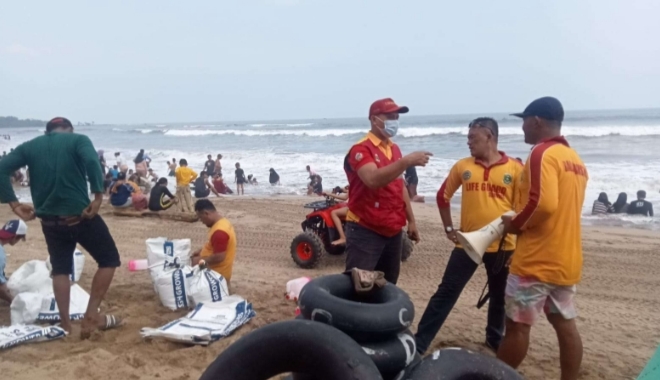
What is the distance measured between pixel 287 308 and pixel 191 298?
93cm

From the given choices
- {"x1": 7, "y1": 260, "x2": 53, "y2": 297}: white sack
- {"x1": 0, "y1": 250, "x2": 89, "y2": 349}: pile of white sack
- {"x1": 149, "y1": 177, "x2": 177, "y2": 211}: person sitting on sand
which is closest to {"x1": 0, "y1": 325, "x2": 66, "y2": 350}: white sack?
{"x1": 0, "y1": 250, "x2": 89, "y2": 349}: pile of white sack

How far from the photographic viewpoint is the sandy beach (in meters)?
4.12

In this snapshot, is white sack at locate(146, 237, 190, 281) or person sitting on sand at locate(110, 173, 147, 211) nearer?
white sack at locate(146, 237, 190, 281)

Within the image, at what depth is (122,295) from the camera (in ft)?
19.4

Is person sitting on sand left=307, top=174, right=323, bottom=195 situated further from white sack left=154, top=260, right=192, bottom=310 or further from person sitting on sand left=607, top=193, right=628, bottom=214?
white sack left=154, top=260, right=192, bottom=310

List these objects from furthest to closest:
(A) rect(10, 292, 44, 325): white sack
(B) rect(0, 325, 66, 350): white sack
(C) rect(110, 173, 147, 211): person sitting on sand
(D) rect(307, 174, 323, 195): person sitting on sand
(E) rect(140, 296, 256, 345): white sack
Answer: (D) rect(307, 174, 323, 195): person sitting on sand
(C) rect(110, 173, 147, 211): person sitting on sand
(A) rect(10, 292, 44, 325): white sack
(E) rect(140, 296, 256, 345): white sack
(B) rect(0, 325, 66, 350): white sack

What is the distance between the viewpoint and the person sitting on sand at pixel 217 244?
18.3ft

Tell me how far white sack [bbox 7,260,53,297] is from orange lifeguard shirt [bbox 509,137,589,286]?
4.44 m

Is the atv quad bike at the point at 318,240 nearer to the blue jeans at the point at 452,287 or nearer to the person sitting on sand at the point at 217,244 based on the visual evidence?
the person sitting on sand at the point at 217,244

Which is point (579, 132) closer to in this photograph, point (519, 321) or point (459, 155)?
point (459, 155)

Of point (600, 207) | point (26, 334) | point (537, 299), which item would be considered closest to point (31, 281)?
point (26, 334)

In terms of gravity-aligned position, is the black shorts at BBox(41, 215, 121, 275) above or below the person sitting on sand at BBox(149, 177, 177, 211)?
above

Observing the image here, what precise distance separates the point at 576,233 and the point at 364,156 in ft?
4.75

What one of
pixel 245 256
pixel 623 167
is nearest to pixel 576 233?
pixel 245 256
